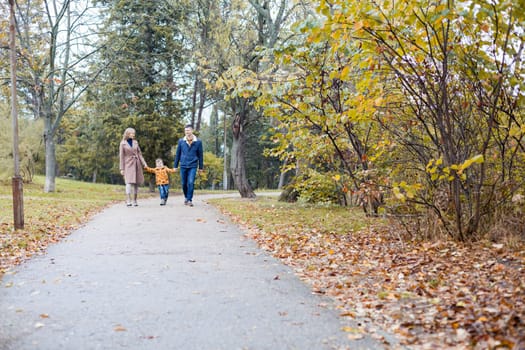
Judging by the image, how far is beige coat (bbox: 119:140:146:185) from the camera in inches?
532

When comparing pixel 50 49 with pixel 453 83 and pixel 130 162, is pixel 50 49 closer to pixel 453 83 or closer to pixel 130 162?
pixel 130 162

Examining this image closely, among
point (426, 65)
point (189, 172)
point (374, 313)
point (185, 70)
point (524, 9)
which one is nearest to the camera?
point (374, 313)

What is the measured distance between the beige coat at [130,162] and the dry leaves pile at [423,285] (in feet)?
22.6

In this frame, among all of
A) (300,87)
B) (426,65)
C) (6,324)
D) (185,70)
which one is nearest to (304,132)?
(300,87)

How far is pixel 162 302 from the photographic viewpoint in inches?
172

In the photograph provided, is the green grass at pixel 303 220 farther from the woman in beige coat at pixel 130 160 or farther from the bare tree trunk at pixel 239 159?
the bare tree trunk at pixel 239 159

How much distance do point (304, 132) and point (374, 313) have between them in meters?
5.23

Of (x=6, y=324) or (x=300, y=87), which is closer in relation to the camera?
(x=6, y=324)

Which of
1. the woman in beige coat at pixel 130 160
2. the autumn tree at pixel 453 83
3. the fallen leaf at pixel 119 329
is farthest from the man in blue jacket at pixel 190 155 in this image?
the fallen leaf at pixel 119 329

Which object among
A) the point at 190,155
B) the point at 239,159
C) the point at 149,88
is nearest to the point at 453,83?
the point at 190,155

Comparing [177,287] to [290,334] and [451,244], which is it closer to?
[290,334]

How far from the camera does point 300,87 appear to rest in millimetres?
8227

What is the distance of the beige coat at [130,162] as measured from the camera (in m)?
13.5

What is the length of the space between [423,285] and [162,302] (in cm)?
240
